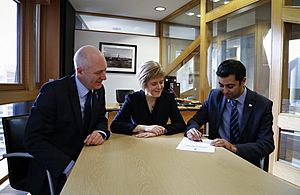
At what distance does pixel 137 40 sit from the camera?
568 cm

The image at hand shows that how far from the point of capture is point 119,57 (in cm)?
558

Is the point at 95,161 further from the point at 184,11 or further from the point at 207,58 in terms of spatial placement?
the point at 184,11

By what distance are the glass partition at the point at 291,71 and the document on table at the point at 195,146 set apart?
4.59 feet

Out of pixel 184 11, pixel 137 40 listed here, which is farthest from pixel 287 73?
pixel 137 40

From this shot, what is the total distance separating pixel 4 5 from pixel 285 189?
2886mm

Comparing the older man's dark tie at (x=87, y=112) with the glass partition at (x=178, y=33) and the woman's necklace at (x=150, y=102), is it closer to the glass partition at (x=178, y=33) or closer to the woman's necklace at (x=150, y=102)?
the woman's necklace at (x=150, y=102)

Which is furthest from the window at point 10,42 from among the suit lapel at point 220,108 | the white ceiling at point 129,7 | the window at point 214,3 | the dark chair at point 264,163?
the window at point 214,3

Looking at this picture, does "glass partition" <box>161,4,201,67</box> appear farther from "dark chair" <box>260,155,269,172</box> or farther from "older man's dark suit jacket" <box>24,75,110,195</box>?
"older man's dark suit jacket" <box>24,75,110,195</box>

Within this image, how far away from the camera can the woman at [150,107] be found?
1.94 metres

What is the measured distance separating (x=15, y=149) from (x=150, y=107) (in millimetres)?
1011

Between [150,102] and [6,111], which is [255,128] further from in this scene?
[6,111]

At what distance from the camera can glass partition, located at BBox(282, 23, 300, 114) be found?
8.25 ft

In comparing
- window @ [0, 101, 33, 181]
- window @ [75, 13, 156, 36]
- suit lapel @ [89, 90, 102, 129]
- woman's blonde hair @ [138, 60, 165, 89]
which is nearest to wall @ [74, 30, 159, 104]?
window @ [75, 13, 156, 36]

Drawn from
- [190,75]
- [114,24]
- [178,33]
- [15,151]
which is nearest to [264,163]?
[15,151]
